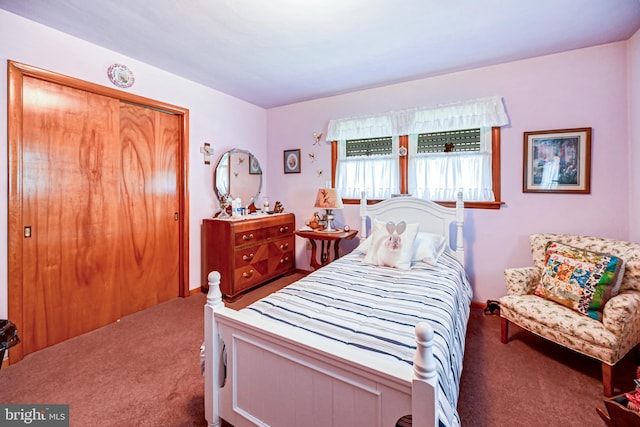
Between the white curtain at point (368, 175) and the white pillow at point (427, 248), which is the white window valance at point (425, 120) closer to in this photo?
the white curtain at point (368, 175)

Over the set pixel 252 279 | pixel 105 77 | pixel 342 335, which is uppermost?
pixel 105 77

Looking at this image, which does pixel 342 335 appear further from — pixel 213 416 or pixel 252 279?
pixel 252 279

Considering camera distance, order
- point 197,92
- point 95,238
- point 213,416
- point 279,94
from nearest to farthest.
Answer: point 213,416, point 95,238, point 197,92, point 279,94

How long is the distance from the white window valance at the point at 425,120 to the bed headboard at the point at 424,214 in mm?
795

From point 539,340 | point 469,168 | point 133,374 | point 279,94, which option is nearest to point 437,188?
point 469,168

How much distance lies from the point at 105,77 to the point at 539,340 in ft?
14.6

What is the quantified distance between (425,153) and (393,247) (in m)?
1.38

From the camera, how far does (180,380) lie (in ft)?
6.17

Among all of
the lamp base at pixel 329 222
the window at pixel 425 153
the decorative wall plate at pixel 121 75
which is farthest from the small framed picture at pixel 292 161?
the decorative wall plate at pixel 121 75

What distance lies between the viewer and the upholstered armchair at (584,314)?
1.71 m

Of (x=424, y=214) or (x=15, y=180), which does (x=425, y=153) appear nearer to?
(x=424, y=214)

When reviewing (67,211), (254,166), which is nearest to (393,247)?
(254,166)

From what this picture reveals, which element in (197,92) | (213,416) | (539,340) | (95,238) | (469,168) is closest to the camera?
(213,416)

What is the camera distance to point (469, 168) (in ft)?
9.91
